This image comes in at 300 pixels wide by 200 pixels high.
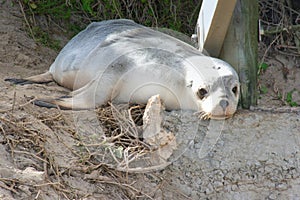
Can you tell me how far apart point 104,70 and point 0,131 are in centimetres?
120

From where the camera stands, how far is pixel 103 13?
21.2 feet

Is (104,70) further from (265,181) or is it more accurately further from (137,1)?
(137,1)

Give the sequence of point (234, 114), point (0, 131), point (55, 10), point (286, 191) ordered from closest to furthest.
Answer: point (0, 131) < point (286, 191) < point (234, 114) < point (55, 10)

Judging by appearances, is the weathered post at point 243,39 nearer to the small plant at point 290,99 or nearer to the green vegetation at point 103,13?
the small plant at point 290,99

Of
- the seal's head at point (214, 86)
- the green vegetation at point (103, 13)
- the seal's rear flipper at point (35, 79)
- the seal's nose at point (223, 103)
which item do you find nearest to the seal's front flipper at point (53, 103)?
the seal's rear flipper at point (35, 79)

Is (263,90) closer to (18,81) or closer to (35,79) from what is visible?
(35,79)

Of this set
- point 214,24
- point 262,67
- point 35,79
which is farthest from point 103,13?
point 214,24

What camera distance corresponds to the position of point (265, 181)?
425 centimetres

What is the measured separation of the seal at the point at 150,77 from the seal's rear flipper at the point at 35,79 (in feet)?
0.05

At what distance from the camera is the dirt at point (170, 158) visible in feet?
12.1

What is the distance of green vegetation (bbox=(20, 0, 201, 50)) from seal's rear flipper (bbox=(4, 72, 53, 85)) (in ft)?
3.07

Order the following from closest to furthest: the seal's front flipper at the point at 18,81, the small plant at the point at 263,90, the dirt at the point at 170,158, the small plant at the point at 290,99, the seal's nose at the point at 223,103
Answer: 1. the dirt at the point at 170,158
2. the seal's nose at the point at 223,103
3. the seal's front flipper at the point at 18,81
4. the small plant at the point at 290,99
5. the small plant at the point at 263,90

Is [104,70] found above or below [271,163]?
above

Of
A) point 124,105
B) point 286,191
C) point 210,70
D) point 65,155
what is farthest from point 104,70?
point 286,191
